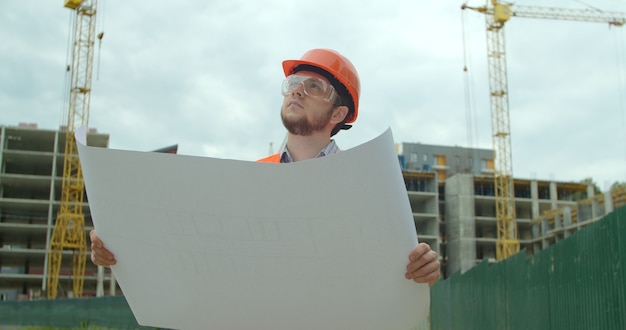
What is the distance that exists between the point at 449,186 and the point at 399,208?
2657 inches

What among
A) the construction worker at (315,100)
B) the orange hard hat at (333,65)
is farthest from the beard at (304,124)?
the orange hard hat at (333,65)

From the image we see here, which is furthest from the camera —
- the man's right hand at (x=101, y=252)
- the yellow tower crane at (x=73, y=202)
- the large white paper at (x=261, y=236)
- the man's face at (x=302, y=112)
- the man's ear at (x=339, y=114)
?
the yellow tower crane at (x=73, y=202)

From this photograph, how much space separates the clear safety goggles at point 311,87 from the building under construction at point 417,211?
152 ft

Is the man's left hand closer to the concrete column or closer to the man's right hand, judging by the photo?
the man's right hand

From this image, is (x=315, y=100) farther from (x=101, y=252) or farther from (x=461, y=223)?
(x=461, y=223)

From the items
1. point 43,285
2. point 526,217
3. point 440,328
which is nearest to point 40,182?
point 43,285

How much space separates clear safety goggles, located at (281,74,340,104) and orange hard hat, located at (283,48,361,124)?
42mm

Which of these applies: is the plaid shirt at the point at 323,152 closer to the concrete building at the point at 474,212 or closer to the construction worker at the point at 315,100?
the construction worker at the point at 315,100

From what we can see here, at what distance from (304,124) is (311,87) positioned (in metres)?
0.12

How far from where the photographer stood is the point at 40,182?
189 feet

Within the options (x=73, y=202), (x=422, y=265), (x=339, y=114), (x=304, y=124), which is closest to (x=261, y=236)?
(x=422, y=265)

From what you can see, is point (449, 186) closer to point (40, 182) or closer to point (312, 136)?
point (40, 182)

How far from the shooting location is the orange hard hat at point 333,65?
2139 mm

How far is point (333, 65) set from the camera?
2.15 m
